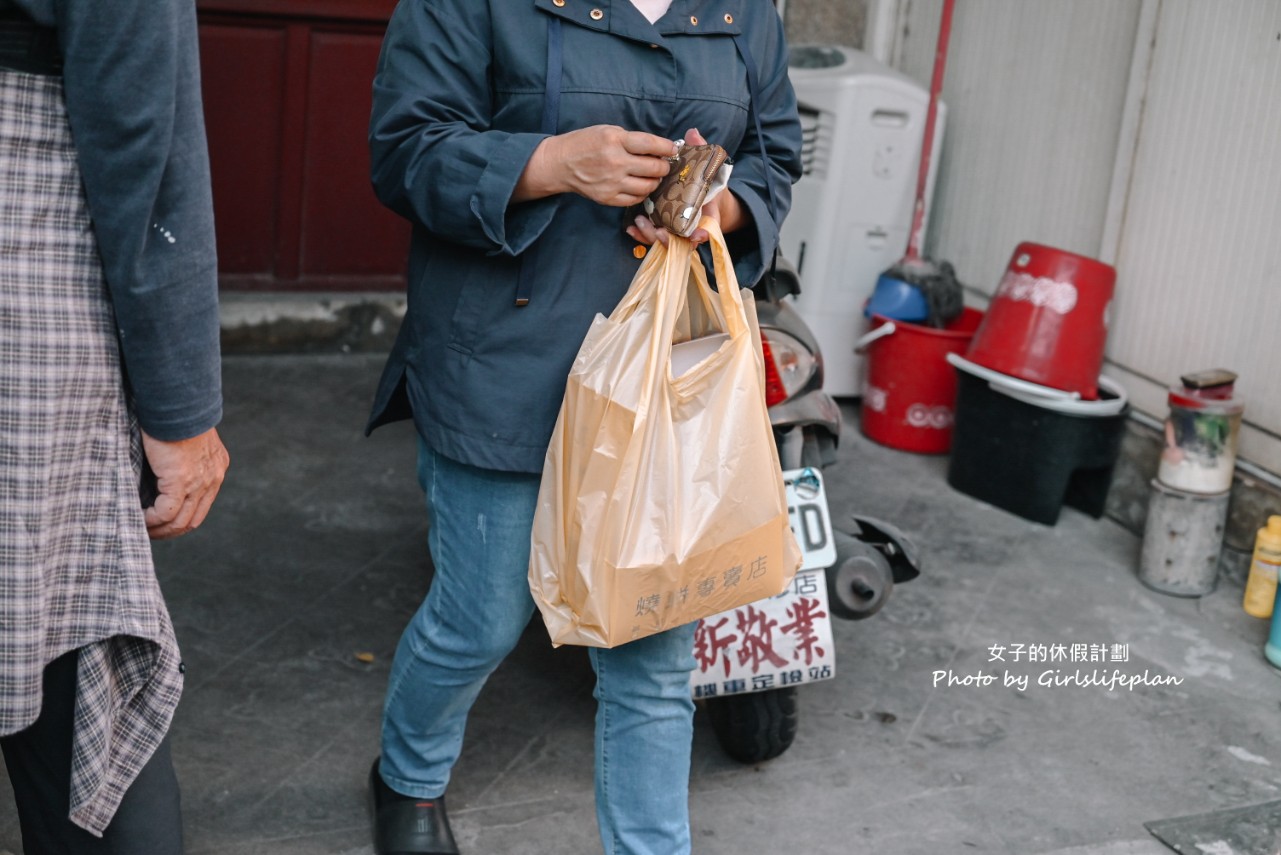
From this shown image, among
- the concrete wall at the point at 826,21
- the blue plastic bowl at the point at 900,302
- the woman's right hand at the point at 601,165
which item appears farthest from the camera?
the concrete wall at the point at 826,21

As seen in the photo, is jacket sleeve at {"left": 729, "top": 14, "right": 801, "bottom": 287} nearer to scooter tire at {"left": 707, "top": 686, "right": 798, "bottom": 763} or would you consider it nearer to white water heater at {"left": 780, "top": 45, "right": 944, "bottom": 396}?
scooter tire at {"left": 707, "top": 686, "right": 798, "bottom": 763}

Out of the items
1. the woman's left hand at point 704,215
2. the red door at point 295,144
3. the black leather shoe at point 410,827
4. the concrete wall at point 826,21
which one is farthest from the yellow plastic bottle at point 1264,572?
the red door at point 295,144

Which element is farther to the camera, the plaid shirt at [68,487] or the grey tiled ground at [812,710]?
the grey tiled ground at [812,710]

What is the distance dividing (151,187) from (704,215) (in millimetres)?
899

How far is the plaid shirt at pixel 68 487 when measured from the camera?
58.4 inches

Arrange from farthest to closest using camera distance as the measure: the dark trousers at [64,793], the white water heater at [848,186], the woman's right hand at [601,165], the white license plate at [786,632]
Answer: the white water heater at [848,186]
the white license plate at [786,632]
the woman's right hand at [601,165]
the dark trousers at [64,793]

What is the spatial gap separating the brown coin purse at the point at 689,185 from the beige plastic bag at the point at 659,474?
8 cm

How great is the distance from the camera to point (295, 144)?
18.1 ft

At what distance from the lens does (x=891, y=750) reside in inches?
125

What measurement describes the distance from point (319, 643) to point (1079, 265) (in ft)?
8.60

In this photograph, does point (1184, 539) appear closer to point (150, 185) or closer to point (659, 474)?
point (659, 474)

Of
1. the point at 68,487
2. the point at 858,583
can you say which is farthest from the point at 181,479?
the point at 858,583

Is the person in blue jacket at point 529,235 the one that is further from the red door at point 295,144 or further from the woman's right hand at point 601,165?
the red door at point 295,144

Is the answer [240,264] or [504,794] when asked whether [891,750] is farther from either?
[240,264]
